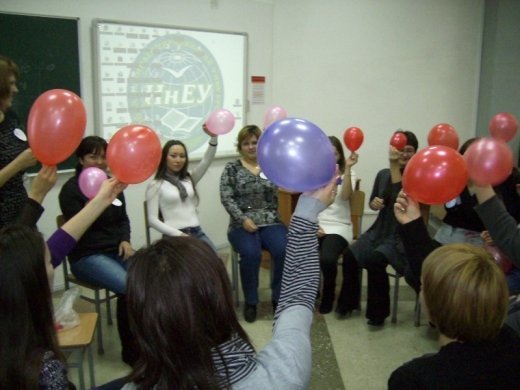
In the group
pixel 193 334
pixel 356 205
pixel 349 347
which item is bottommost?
Result: pixel 349 347

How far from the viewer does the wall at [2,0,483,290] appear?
442 centimetres

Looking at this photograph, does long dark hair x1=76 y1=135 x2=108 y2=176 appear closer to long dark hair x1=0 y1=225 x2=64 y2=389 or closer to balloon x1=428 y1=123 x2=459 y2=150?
long dark hair x1=0 y1=225 x2=64 y2=389

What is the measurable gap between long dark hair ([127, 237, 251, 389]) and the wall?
343cm

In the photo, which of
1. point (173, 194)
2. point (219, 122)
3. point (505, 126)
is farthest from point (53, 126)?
point (505, 126)

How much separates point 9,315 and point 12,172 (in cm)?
107

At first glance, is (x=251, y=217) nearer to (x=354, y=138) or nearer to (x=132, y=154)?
(x=354, y=138)

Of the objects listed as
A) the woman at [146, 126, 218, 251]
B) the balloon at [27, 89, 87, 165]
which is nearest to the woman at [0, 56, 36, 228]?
the balloon at [27, 89, 87, 165]

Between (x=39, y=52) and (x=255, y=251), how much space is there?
6.32 feet

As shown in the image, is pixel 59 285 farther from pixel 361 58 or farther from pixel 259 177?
pixel 361 58

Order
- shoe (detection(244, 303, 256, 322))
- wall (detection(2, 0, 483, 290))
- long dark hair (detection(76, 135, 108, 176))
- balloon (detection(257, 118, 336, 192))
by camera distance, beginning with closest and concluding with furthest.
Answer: balloon (detection(257, 118, 336, 192)) → long dark hair (detection(76, 135, 108, 176)) → shoe (detection(244, 303, 256, 322)) → wall (detection(2, 0, 483, 290))

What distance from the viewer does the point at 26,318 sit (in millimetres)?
1004

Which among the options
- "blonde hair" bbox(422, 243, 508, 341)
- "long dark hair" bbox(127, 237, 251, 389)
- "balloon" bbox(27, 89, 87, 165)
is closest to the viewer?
"long dark hair" bbox(127, 237, 251, 389)

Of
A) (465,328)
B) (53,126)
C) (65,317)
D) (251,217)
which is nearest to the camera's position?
(465,328)

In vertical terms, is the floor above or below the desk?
below
